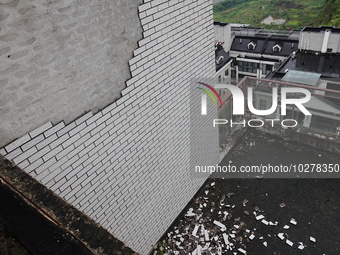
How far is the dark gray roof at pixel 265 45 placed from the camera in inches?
1146

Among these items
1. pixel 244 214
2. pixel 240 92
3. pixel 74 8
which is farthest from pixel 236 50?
pixel 74 8

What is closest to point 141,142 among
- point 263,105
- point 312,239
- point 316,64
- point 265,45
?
point 312,239

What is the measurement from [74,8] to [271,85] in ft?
16.9

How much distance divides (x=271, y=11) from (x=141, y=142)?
74.4 meters

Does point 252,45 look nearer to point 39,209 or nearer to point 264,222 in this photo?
point 264,222

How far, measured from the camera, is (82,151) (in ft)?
11.9

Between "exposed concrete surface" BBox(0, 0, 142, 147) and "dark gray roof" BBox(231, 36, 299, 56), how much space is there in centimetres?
2929

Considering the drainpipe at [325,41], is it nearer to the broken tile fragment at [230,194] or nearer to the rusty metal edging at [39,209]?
the broken tile fragment at [230,194]

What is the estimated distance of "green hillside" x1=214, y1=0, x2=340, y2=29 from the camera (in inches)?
2353

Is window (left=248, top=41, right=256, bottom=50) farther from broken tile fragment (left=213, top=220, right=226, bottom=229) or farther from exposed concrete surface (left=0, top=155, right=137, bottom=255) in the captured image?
exposed concrete surface (left=0, top=155, right=137, bottom=255)

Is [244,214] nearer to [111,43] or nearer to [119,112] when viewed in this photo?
[119,112]

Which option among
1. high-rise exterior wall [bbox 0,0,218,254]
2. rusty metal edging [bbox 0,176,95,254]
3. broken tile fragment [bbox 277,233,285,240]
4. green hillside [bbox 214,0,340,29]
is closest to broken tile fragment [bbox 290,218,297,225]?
broken tile fragment [bbox 277,233,285,240]

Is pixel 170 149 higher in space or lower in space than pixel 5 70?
lower

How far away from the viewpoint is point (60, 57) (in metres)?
3.04
